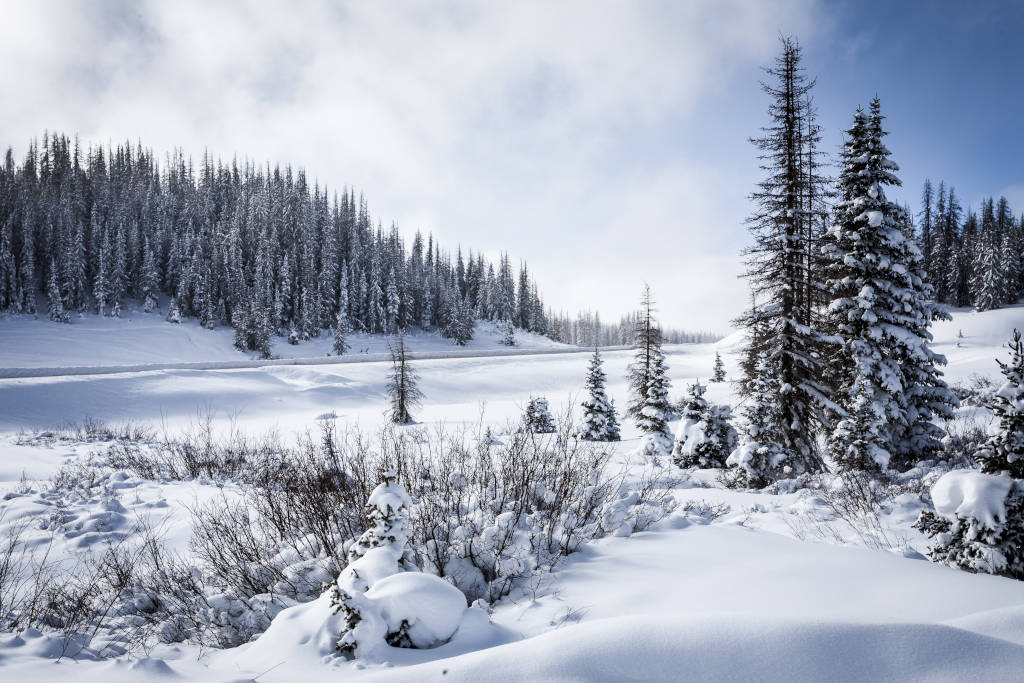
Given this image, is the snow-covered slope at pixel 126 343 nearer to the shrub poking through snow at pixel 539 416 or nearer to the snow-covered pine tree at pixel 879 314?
the shrub poking through snow at pixel 539 416

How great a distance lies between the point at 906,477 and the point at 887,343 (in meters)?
4.49

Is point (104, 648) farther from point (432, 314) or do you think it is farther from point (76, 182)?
point (76, 182)

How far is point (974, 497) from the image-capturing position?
3.99 meters

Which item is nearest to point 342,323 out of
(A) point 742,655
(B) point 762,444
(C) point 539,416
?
(C) point 539,416

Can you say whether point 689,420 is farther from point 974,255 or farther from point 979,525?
point 974,255

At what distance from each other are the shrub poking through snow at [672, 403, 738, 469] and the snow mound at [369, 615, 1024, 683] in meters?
11.2

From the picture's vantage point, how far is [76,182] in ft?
244

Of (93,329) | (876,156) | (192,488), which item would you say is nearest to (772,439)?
(876,156)

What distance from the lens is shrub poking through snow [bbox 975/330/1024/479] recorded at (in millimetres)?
4371

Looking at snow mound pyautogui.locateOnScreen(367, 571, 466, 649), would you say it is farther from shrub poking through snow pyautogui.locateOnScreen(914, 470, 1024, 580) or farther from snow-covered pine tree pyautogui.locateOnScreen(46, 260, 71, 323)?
snow-covered pine tree pyautogui.locateOnScreen(46, 260, 71, 323)

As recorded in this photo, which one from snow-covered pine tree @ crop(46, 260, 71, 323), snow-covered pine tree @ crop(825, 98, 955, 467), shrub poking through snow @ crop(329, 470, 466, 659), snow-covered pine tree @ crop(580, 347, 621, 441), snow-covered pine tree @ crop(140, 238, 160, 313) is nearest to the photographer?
shrub poking through snow @ crop(329, 470, 466, 659)

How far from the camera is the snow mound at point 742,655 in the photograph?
2.22 metres

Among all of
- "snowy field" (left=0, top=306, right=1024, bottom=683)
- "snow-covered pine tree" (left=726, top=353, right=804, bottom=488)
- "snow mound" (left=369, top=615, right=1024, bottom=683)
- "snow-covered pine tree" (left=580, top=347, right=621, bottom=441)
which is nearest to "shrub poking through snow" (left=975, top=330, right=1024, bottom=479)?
"snowy field" (left=0, top=306, right=1024, bottom=683)

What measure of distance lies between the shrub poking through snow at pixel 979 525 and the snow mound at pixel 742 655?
6.92 ft
